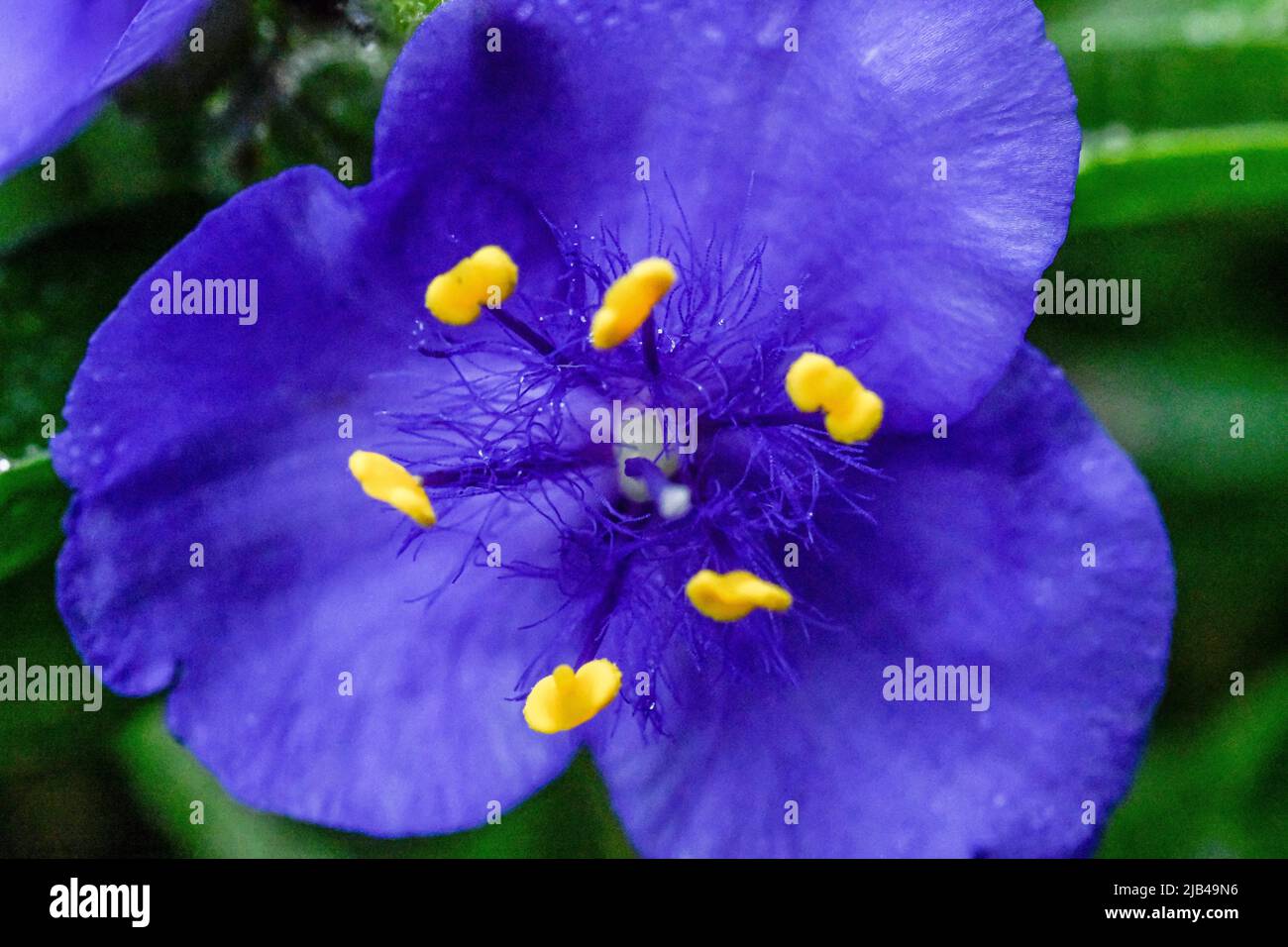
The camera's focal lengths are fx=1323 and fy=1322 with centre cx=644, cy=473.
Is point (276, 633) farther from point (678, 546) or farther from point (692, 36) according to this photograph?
point (692, 36)

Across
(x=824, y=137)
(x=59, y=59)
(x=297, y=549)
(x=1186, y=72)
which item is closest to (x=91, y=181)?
(x=59, y=59)

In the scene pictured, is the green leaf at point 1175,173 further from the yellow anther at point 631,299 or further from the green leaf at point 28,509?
the green leaf at point 28,509

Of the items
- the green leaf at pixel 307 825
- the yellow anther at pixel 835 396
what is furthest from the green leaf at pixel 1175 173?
the green leaf at pixel 307 825

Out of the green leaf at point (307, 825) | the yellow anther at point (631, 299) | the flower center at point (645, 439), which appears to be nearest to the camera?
the yellow anther at point (631, 299)

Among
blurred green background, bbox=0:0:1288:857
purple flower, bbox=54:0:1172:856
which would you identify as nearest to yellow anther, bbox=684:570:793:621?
purple flower, bbox=54:0:1172:856

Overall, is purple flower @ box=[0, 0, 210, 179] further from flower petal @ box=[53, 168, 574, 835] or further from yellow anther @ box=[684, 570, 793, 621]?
yellow anther @ box=[684, 570, 793, 621]

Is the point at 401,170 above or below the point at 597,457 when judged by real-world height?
above
